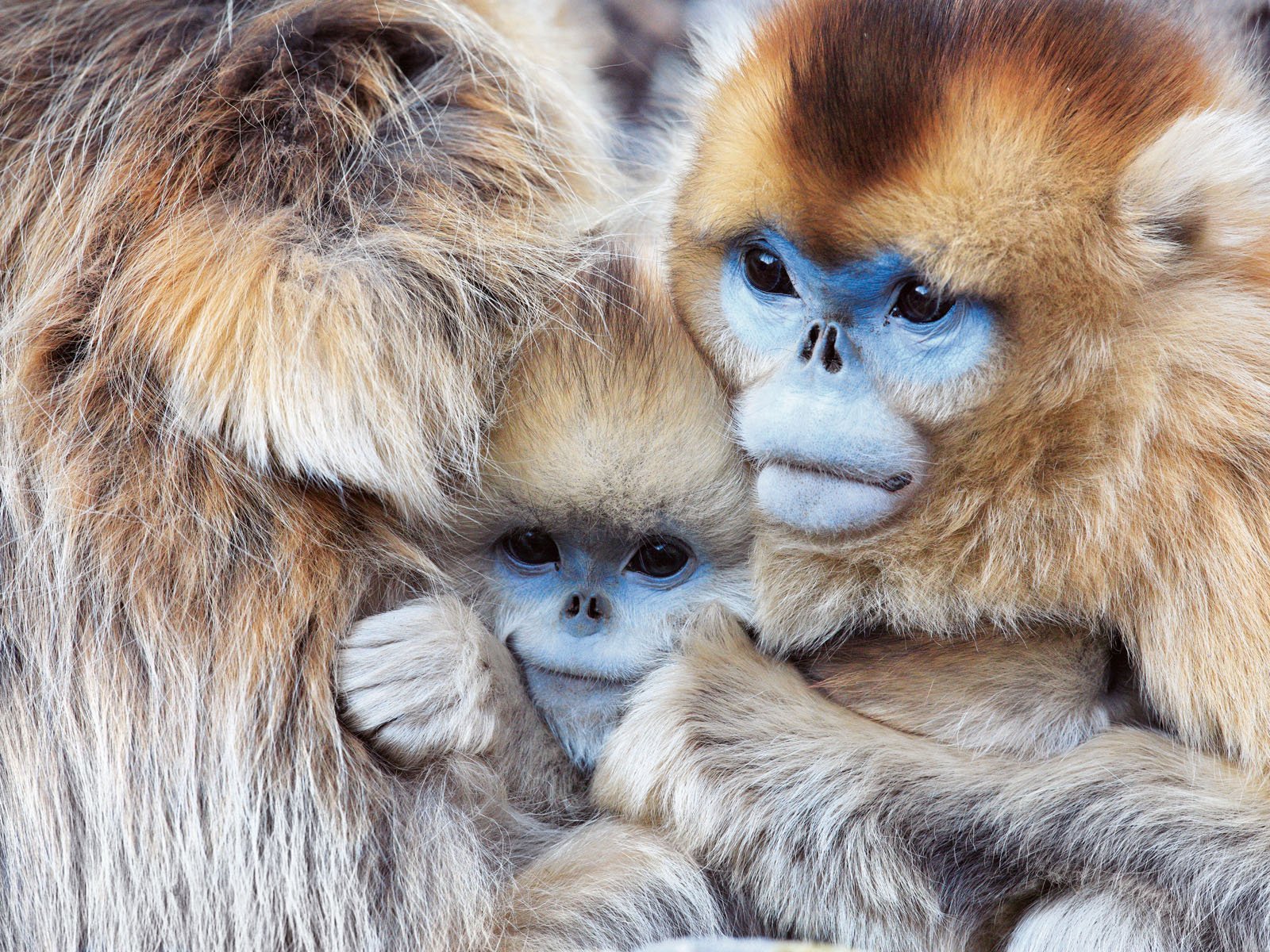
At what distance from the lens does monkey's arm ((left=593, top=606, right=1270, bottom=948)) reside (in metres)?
1.96

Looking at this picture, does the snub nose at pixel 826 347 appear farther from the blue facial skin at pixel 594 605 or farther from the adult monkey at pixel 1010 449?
the blue facial skin at pixel 594 605

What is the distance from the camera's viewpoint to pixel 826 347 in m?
1.98

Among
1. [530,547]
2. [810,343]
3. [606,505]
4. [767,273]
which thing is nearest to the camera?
[810,343]

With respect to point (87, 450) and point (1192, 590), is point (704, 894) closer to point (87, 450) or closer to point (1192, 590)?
point (1192, 590)

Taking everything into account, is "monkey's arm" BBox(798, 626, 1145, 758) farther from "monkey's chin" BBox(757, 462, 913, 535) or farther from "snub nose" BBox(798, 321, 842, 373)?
"snub nose" BBox(798, 321, 842, 373)

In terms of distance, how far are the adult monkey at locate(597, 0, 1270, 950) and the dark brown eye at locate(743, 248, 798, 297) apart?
3 centimetres

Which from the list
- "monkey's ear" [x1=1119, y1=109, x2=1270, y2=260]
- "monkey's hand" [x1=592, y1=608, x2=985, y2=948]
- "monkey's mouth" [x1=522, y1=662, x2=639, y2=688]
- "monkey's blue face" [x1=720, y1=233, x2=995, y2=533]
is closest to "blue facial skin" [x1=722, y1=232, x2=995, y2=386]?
"monkey's blue face" [x1=720, y1=233, x2=995, y2=533]

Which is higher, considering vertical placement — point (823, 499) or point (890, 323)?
point (890, 323)

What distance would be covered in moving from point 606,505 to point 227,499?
0.63 metres

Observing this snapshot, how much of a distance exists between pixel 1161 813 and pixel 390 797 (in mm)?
1174

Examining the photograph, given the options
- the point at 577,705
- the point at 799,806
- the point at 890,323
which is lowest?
the point at 577,705

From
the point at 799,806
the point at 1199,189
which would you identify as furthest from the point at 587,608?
the point at 1199,189

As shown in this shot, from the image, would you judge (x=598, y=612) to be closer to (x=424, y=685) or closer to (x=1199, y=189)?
(x=424, y=685)

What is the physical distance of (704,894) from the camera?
6.84 ft
